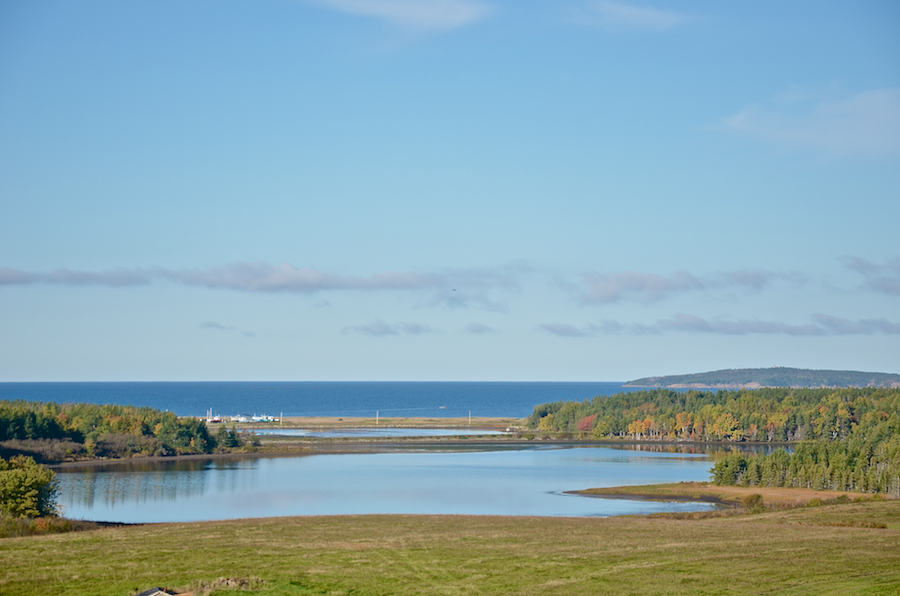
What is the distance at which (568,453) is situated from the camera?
136 meters

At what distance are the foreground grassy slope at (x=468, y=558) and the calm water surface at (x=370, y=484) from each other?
2147 cm

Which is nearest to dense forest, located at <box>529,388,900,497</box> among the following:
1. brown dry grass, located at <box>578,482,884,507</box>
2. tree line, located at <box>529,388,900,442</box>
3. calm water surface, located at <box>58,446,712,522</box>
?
tree line, located at <box>529,388,900,442</box>

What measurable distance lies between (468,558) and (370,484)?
54312 millimetres

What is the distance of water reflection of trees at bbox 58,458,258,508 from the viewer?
7700 cm

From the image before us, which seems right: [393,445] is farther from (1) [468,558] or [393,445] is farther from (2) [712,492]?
(1) [468,558]

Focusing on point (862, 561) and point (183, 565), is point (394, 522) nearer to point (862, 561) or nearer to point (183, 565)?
point (183, 565)

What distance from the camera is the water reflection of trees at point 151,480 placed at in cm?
7700

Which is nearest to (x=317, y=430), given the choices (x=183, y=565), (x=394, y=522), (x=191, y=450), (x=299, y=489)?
(x=191, y=450)

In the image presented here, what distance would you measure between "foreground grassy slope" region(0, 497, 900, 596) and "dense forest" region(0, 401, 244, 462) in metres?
83.8

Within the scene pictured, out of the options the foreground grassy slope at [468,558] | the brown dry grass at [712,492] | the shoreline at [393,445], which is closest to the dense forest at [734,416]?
the shoreline at [393,445]

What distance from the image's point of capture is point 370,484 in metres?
85.2

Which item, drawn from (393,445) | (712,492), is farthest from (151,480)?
(393,445)

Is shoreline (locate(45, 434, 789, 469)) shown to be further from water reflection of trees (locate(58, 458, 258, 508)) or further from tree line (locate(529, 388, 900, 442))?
tree line (locate(529, 388, 900, 442))

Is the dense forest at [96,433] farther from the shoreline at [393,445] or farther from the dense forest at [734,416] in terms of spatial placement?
the dense forest at [734,416]
